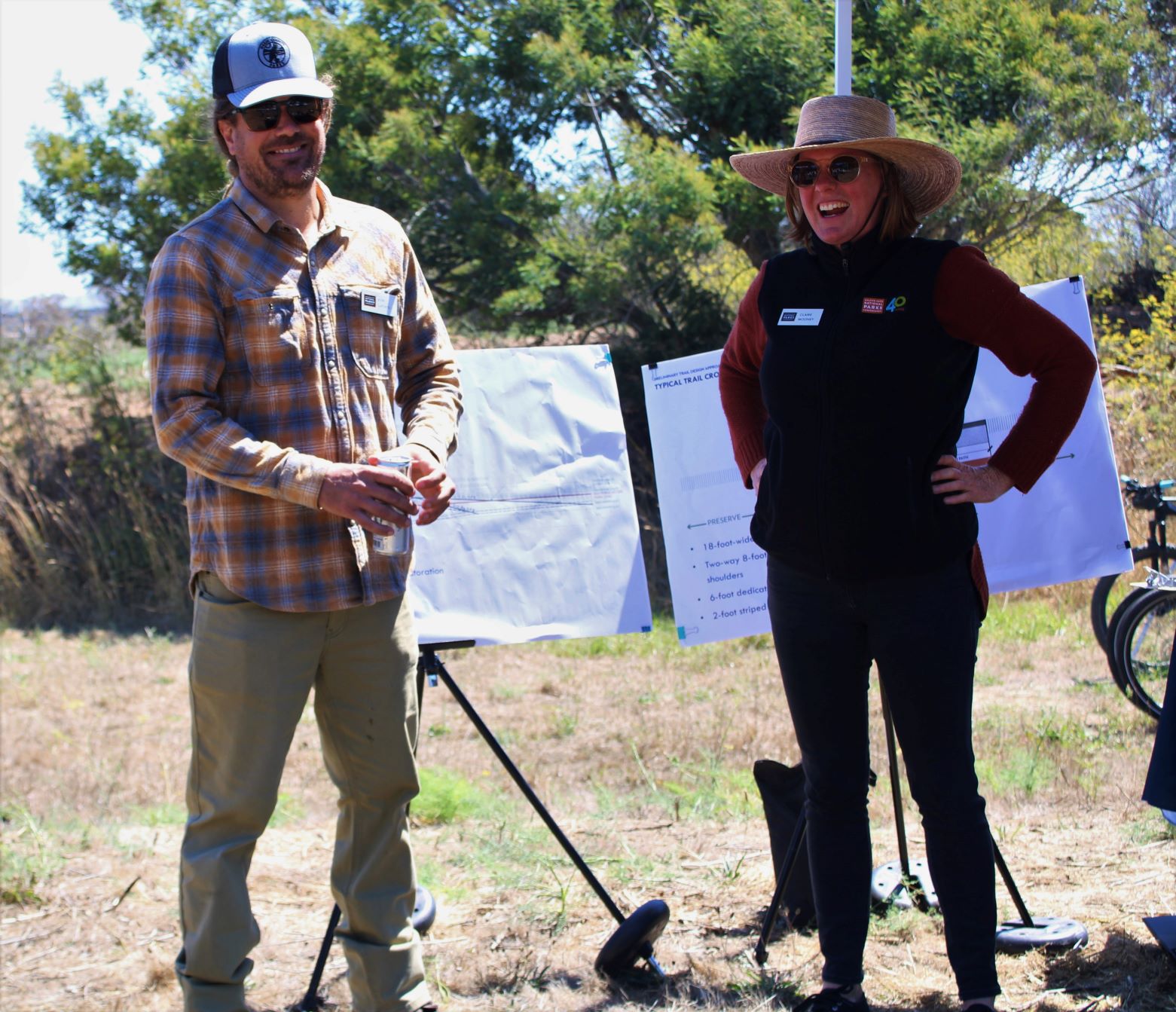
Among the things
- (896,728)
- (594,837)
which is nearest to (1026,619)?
(594,837)

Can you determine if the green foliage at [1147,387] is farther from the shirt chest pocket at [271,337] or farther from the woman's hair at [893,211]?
the shirt chest pocket at [271,337]

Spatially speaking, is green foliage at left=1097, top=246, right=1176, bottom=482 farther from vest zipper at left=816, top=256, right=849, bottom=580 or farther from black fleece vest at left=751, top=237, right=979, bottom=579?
vest zipper at left=816, top=256, right=849, bottom=580

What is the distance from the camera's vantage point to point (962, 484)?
7.84ft

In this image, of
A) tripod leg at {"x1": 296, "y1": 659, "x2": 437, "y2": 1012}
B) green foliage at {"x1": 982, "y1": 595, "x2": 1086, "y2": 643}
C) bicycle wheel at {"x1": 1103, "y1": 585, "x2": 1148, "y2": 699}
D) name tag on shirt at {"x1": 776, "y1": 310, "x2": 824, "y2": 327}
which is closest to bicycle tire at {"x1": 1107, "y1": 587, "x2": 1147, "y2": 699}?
bicycle wheel at {"x1": 1103, "y1": 585, "x2": 1148, "y2": 699}

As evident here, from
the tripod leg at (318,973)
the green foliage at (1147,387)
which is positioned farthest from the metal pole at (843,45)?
the green foliage at (1147,387)

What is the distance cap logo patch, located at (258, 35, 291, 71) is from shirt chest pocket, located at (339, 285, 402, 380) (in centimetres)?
47

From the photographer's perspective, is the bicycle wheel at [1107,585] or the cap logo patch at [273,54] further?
the bicycle wheel at [1107,585]

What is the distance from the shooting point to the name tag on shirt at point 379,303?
258 centimetres

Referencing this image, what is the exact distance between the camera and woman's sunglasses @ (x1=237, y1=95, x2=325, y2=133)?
242 centimetres

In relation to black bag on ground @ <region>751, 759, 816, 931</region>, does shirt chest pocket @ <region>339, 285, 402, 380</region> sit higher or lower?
higher

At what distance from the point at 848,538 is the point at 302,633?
3.85ft

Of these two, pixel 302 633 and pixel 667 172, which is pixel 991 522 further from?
pixel 667 172

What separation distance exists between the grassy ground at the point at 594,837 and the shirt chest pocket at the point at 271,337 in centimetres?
165

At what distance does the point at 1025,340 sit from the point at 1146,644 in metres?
3.38
